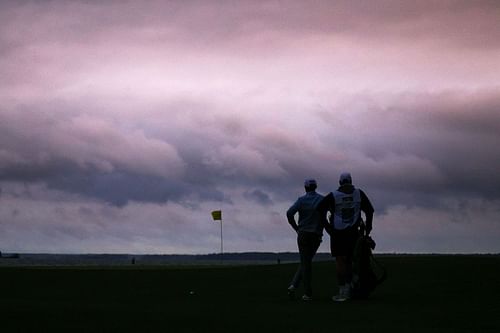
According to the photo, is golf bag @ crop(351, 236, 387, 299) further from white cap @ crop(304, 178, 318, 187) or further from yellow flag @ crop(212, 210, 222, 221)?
yellow flag @ crop(212, 210, 222, 221)

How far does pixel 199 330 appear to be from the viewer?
36.4ft

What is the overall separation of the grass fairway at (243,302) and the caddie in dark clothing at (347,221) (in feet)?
2.71

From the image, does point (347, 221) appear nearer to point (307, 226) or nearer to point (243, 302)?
point (307, 226)

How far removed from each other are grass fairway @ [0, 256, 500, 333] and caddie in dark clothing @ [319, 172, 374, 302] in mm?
826

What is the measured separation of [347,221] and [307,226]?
1.28 meters

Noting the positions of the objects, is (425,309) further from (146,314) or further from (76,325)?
(76,325)

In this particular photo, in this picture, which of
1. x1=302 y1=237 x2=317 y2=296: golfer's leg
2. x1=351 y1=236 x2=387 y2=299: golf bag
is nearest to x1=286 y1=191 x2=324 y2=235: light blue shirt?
x1=302 y1=237 x2=317 y2=296: golfer's leg

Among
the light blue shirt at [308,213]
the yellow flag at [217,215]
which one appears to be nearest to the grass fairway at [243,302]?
the light blue shirt at [308,213]

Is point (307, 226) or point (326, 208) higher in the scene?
point (326, 208)

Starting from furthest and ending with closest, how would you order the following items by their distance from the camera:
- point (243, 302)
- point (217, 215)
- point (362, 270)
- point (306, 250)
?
1. point (217, 215)
2. point (306, 250)
3. point (362, 270)
4. point (243, 302)

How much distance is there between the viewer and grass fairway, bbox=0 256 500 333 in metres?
11.7

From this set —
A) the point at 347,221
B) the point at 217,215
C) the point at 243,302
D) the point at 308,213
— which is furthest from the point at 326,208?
the point at 217,215

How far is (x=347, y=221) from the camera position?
18.1 m

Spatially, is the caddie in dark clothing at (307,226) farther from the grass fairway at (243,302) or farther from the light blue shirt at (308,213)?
the grass fairway at (243,302)
